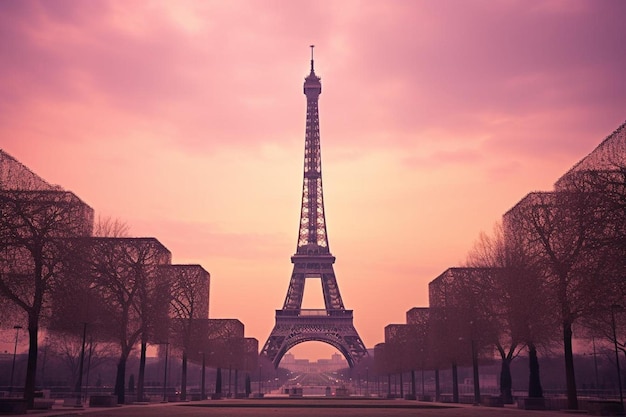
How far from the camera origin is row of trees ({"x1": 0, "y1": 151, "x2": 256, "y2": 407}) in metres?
34.5

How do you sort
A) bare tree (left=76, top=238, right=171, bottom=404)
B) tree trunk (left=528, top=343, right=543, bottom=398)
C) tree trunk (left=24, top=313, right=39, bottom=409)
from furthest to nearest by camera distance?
bare tree (left=76, top=238, right=171, bottom=404)
tree trunk (left=528, top=343, right=543, bottom=398)
tree trunk (left=24, top=313, right=39, bottom=409)

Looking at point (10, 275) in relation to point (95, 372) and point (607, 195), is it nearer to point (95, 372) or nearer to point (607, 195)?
point (607, 195)

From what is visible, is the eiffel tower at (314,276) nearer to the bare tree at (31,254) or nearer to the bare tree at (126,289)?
the bare tree at (126,289)

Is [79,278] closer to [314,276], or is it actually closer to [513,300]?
[513,300]

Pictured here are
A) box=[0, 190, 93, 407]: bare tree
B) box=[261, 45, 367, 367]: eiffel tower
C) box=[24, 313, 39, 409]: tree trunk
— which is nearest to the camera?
box=[0, 190, 93, 407]: bare tree

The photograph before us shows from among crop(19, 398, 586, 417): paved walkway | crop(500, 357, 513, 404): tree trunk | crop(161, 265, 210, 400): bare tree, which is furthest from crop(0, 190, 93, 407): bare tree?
crop(500, 357, 513, 404): tree trunk

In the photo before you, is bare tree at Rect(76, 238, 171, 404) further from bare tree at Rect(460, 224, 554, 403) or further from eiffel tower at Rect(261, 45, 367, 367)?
eiffel tower at Rect(261, 45, 367, 367)

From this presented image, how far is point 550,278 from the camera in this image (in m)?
42.5

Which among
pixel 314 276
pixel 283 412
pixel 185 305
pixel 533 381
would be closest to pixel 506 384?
pixel 533 381

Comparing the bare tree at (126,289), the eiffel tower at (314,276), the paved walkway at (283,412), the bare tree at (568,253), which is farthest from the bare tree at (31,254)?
the eiffel tower at (314,276)

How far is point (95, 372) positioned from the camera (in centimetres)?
12794

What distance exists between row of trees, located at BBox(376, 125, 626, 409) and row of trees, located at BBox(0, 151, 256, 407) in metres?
26.2

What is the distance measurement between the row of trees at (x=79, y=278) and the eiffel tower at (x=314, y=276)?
6797cm

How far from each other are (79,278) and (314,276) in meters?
108
